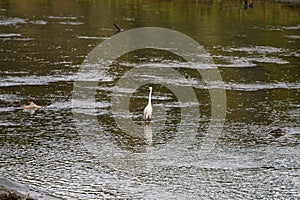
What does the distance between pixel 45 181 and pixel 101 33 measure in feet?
81.4

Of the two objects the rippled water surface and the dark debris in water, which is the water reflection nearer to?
the rippled water surface

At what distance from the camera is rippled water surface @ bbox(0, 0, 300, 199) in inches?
622

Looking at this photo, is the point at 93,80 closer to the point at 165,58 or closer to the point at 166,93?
the point at 166,93

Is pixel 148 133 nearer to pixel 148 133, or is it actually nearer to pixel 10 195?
pixel 148 133

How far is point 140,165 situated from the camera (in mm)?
16984

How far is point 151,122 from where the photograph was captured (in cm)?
2092

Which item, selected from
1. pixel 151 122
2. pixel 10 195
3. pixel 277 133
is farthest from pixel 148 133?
pixel 10 195

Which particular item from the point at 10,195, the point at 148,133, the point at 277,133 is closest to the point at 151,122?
the point at 148,133

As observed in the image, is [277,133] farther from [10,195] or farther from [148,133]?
[10,195]

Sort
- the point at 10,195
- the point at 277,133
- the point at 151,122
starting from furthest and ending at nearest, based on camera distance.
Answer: the point at 151,122 → the point at 277,133 → the point at 10,195

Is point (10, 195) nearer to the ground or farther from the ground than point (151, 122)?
farther from the ground

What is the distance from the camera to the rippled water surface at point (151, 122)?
51.8ft

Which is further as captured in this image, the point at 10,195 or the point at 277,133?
the point at 277,133

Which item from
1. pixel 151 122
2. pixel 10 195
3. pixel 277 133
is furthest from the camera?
pixel 151 122
